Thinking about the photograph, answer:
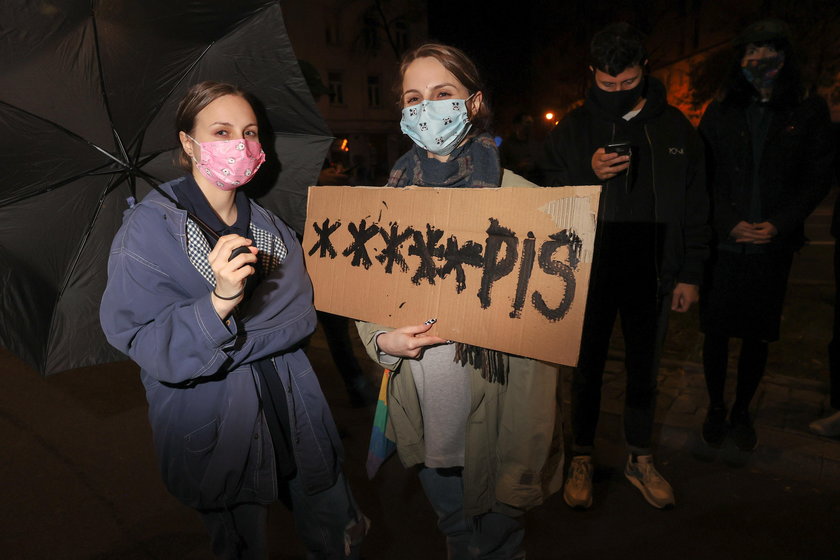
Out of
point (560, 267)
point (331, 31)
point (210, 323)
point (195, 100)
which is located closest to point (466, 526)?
point (560, 267)

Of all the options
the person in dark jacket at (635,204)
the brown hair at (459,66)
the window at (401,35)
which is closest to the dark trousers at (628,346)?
the person in dark jacket at (635,204)

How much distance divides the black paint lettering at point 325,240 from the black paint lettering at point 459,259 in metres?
0.49

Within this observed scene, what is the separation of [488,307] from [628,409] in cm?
178

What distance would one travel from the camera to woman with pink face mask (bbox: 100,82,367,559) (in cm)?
153

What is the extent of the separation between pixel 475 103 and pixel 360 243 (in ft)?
2.17

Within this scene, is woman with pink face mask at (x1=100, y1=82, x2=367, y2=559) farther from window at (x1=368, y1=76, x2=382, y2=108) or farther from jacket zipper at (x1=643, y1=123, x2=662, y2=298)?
window at (x1=368, y1=76, x2=382, y2=108)

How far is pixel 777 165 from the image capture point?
9.38ft

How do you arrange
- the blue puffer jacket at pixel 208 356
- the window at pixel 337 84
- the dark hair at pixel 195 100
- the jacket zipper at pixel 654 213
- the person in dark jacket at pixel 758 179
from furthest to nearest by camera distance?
1. the window at pixel 337 84
2. the person in dark jacket at pixel 758 179
3. the jacket zipper at pixel 654 213
4. the dark hair at pixel 195 100
5. the blue puffer jacket at pixel 208 356

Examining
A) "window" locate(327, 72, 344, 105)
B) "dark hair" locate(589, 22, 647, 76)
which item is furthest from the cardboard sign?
"window" locate(327, 72, 344, 105)

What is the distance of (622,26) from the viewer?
8.24 feet

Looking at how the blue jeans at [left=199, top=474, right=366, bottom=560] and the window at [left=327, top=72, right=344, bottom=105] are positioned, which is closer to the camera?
the blue jeans at [left=199, top=474, right=366, bottom=560]

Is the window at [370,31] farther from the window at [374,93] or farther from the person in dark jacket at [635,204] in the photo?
the person in dark jacket at [635,204]

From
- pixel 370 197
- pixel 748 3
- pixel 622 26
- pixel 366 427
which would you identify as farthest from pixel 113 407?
pixel 748 3

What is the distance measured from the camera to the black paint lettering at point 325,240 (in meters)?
1.97
